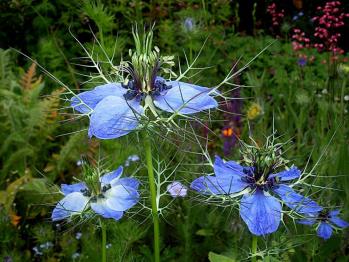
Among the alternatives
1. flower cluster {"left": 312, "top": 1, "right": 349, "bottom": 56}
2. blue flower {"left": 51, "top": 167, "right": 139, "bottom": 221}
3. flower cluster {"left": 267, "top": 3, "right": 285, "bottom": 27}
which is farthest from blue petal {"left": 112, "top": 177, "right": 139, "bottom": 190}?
flower cluster {"left": 267, "top": 3, "right": 285, "bottom": 27}

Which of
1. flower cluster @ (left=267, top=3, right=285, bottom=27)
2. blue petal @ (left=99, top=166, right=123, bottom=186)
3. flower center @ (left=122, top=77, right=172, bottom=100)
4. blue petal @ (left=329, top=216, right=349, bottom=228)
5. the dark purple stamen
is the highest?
flower center @ (left=122, top=77, right=172, bottom=100)

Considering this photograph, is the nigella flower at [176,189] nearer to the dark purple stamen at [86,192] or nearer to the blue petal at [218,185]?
the blue petal at [218,185]

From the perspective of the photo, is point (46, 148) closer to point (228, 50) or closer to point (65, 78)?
point (65, 78)

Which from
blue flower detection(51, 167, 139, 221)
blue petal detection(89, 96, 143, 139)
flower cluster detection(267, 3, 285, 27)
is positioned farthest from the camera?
flower cluster detection(267, 3, 285, 27)

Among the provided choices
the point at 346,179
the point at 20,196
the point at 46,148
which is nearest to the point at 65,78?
the point at 46,148

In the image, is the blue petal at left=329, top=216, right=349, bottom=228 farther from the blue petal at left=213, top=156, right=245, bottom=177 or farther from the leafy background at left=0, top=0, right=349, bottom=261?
the blue petal at left=213, top=156, right=245, bottom=177

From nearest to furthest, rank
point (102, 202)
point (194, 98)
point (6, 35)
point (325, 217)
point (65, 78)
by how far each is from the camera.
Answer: point (194, 98), point (102, 202), point (325, 217), point (65, 78), point (6, 35)

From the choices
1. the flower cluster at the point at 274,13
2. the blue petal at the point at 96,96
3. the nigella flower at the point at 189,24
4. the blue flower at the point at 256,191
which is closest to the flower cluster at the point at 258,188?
the blue flower at the point at 256,191
